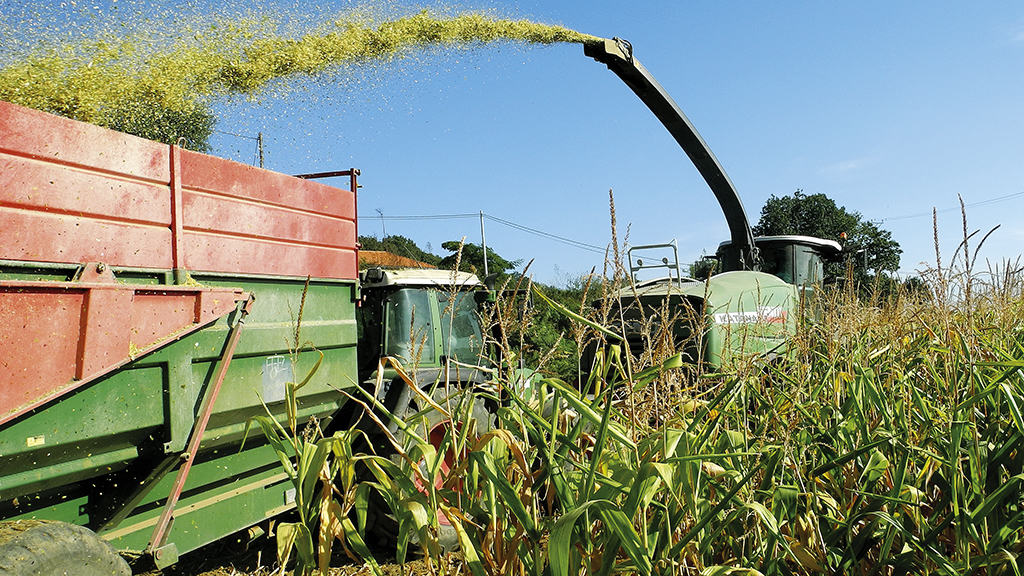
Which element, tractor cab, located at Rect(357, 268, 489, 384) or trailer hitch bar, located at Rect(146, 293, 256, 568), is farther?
tractor cab, located at Rect(357, 268, 489, 384)

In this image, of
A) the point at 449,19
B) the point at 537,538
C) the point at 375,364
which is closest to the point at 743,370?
the point at 537,538

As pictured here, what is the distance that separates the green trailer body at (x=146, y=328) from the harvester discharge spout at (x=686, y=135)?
3559mm

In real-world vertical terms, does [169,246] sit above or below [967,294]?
above

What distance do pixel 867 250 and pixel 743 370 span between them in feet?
20.2

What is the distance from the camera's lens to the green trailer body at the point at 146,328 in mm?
2486

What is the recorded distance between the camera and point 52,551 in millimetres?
2307

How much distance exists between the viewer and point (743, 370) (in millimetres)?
1830

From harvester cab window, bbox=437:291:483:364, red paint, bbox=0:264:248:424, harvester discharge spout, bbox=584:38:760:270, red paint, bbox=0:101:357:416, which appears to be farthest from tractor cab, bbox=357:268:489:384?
harvester discharge spout, bbox=584:38:760:270

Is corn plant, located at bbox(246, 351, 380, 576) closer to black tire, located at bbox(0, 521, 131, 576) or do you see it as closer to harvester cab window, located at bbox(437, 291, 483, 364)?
black tire, located at bbox(0, 521, 131, 576)

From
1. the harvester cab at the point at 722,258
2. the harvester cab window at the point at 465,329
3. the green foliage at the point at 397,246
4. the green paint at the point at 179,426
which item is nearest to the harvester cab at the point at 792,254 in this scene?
the harvester cab at the point at 722,258

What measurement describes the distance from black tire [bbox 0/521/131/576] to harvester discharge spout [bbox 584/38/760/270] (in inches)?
215

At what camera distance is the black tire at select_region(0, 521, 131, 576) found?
7.24 feet

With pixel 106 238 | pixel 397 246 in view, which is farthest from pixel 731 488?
pixel 397 246

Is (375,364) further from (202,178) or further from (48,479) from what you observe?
(48,479)
